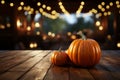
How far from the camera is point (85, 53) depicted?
8.18 feet

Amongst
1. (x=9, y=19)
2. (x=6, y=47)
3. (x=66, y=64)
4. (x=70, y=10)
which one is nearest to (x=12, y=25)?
(x=9, y=19)

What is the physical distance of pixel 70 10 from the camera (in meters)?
17.5

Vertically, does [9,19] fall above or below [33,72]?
above

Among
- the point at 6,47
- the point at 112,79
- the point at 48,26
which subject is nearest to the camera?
the point at 112,79

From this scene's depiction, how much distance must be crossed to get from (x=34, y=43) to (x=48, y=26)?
1798 centimetres

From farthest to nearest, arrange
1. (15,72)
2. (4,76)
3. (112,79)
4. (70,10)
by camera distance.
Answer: (70,10) → (15,72) → (4,76) → (112,79)

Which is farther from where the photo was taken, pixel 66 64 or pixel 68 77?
pixel 66 64

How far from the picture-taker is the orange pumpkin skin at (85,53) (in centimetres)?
247

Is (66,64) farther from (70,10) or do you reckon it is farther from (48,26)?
(48,26)

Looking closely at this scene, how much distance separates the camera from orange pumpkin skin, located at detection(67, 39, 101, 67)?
2471mm

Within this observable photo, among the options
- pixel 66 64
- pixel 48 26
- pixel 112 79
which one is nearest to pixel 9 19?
pixel 66 64

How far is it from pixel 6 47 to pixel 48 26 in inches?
720

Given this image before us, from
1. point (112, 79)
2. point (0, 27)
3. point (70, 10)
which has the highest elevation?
point (70, 10)

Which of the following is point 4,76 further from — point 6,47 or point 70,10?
point 70,10
